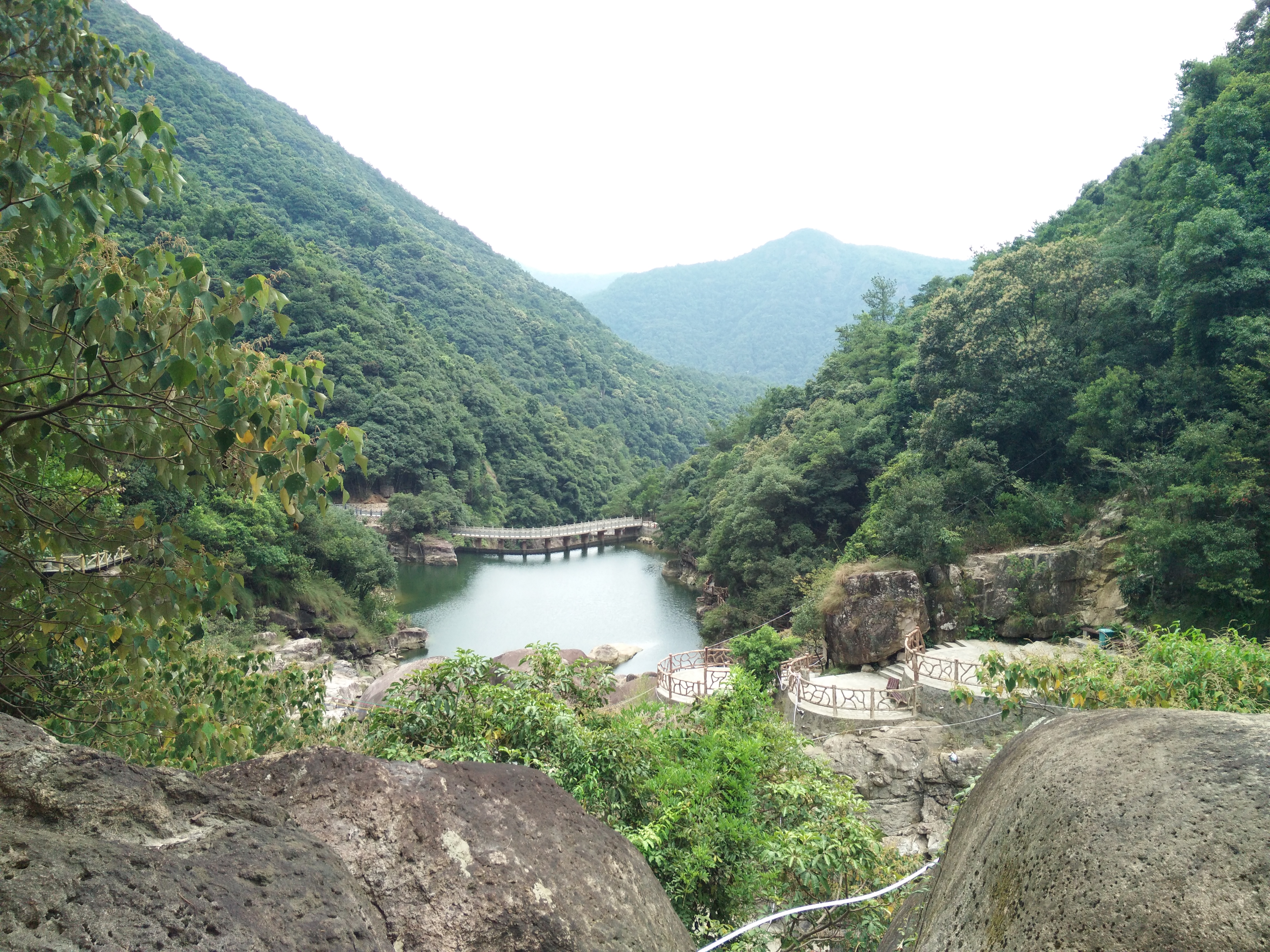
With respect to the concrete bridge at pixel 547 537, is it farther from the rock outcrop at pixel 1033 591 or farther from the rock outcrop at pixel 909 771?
the rock outcrop at pixel 909 771

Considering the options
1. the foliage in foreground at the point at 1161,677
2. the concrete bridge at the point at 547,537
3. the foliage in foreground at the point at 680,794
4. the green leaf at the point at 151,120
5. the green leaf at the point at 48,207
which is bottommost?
the concrete bridge at the point at 547,537

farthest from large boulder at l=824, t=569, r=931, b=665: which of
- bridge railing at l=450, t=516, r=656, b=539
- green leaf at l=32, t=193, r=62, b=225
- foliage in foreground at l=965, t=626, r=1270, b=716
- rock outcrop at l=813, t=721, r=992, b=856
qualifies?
bridge railing at l=450, t=516, r=656, b=539

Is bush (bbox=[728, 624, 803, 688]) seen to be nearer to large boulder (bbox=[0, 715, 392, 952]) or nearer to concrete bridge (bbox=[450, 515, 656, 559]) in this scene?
large boulder (bbox=[0, 715, 392, 952])

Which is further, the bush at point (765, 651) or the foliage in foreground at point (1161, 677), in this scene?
the bush at point (765, 651)

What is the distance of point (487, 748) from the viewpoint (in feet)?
15.8

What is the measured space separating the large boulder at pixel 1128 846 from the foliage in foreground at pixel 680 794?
2.12m

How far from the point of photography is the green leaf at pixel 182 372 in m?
2.58

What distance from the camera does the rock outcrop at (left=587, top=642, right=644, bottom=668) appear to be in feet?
79.8

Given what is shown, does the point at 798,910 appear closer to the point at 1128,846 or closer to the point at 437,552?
the point at 1128,846

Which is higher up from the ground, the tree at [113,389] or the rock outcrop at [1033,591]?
the tree at [113,389]

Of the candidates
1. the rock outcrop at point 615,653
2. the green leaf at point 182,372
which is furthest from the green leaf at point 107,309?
the rock outcrop at point 615,653

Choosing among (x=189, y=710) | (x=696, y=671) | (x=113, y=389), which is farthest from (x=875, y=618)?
(x=113, y=389)

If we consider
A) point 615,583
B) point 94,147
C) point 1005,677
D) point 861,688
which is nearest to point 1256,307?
point 861,688

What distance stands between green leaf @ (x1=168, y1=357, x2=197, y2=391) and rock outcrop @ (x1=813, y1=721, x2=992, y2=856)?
1014cm
